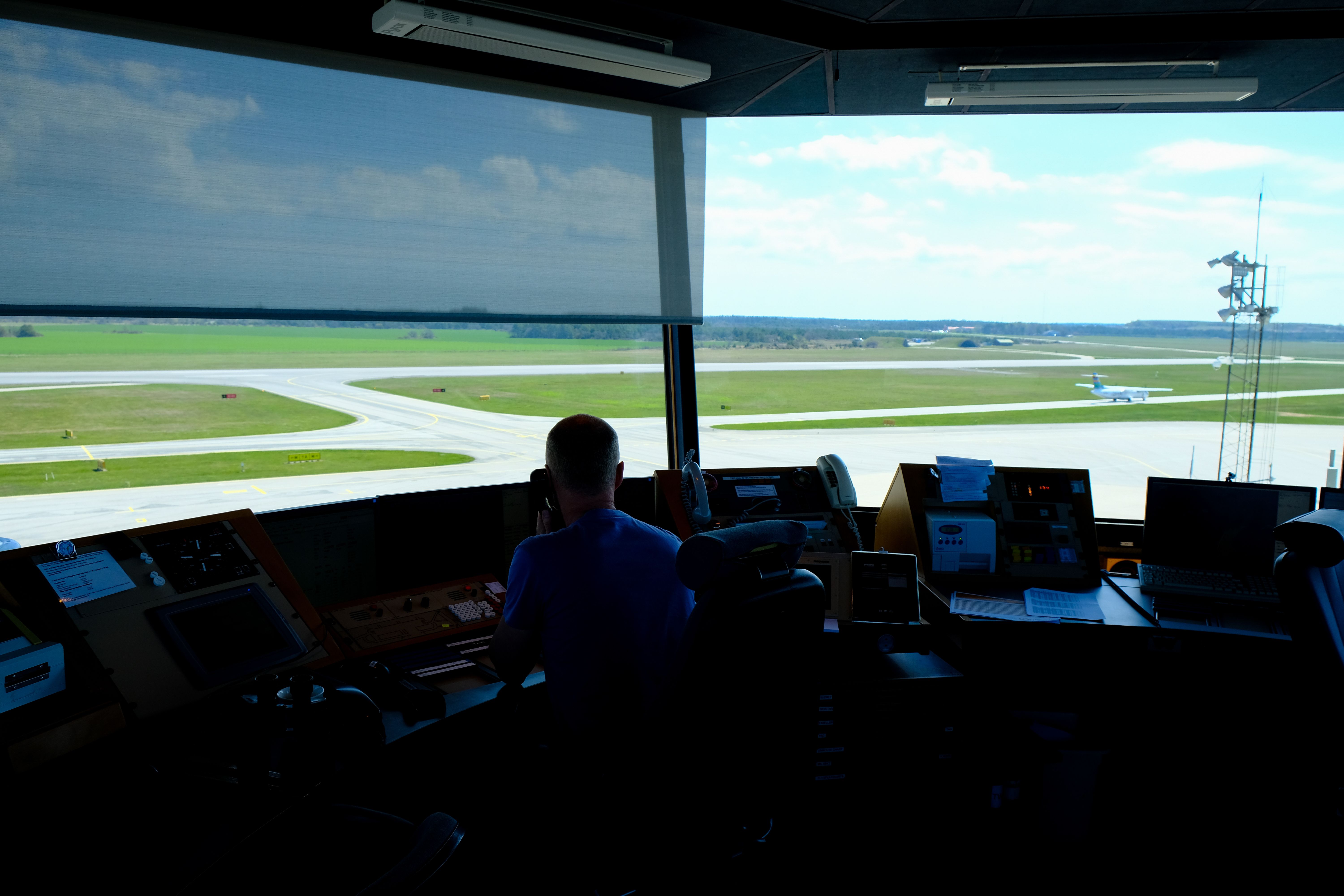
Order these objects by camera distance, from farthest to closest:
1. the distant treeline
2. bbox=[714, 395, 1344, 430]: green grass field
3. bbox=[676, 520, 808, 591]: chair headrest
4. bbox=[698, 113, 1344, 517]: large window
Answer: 1. bbox=[714, 395, 1344, 430]: green grass field
2. the distant treeline
3. bbox=[698, 113, 1344, 517]: large window
4. bbox=[676, 520, 808, 591]: chair headrest

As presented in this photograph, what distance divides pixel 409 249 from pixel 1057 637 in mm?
2709

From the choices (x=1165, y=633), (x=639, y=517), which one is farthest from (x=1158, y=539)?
(x=639, y=517)

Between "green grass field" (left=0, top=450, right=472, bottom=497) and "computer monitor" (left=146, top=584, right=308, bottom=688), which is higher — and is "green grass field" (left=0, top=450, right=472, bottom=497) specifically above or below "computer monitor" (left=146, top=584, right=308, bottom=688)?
below

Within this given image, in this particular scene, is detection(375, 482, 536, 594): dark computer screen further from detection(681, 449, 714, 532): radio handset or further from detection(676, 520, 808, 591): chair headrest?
detection(676, 520, 808, 591): chair headrest

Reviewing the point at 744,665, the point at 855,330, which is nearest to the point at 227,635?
the point at 744,665

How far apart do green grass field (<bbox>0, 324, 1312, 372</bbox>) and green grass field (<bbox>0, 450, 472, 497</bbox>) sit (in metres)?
6.38

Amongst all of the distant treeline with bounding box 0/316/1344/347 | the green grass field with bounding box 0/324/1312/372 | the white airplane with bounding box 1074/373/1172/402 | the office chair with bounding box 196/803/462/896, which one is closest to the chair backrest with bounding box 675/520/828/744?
the office chair with bounding box 196/803/462/896

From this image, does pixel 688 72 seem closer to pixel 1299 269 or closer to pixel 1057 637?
pixel 1057 637

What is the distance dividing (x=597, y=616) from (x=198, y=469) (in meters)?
14.4

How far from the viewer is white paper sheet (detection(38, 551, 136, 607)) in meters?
1.60

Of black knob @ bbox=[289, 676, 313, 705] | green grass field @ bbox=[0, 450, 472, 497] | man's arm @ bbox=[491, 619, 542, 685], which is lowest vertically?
green grass field @ bbox=[0, 450, 472, 497]

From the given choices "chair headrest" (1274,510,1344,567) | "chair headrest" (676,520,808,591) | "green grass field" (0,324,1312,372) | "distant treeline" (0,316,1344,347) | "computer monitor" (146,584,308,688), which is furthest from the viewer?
"green grass field" (0,324,1312,372)

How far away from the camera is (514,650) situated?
5.41 feet

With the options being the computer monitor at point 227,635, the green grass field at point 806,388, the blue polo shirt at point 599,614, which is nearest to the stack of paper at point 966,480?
the blue polo shirt at point 599,614
